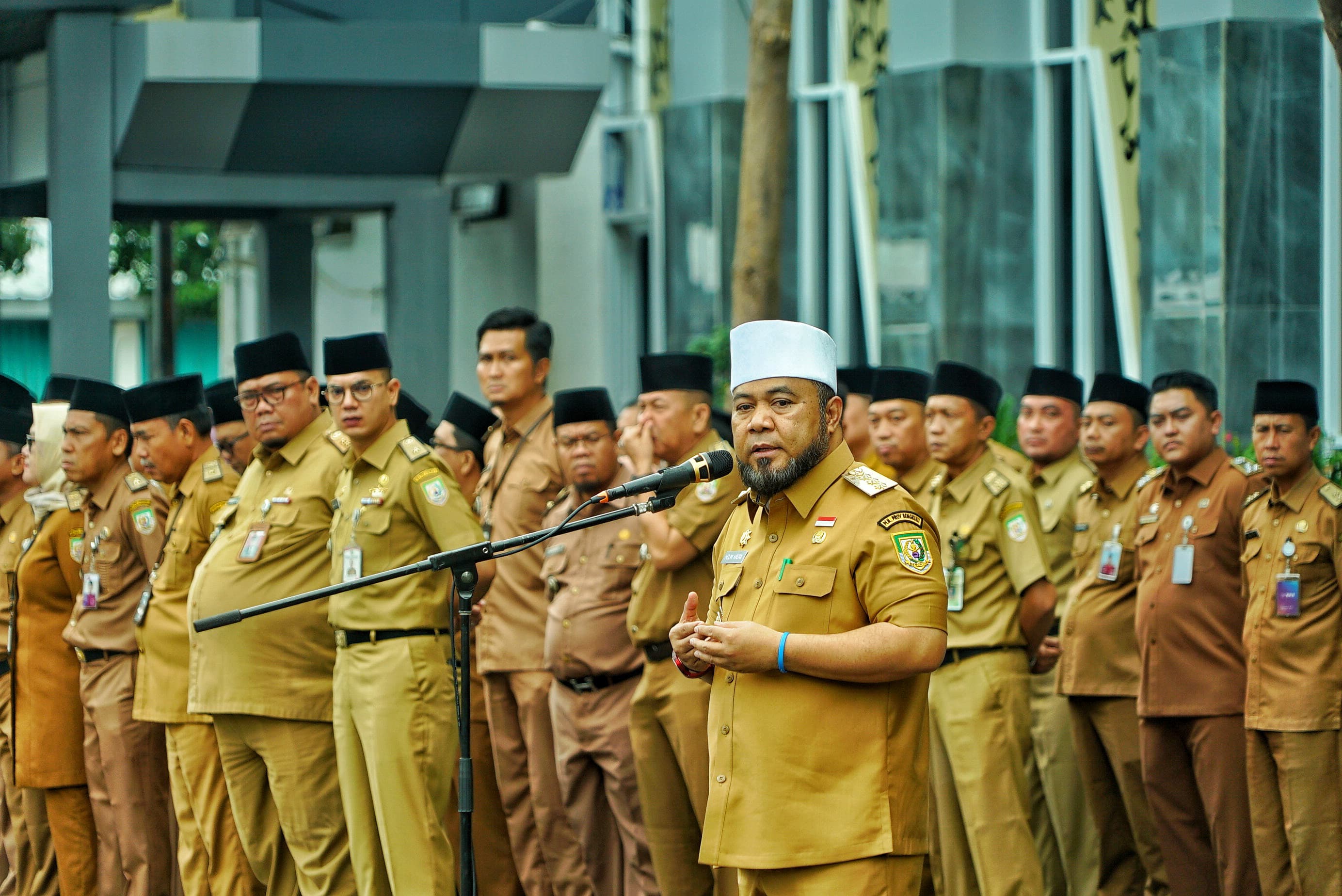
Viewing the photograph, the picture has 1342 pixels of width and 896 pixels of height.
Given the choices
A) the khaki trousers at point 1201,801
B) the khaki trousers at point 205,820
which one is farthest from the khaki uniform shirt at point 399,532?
the khaki trousers at point 1201,801

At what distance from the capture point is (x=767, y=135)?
32.7 feet

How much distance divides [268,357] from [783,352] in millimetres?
3281

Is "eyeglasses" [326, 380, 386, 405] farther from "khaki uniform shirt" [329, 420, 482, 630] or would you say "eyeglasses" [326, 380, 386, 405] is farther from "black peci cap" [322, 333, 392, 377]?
"khaki uniform shirt" [329, 420, 482, 630]

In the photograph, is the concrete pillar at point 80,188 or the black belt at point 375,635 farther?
the concrete pillar at point 80,188

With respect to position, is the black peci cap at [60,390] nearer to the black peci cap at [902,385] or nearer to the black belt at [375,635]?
the black belt at [375,635]

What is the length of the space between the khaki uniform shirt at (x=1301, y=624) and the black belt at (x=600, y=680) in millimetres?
2253

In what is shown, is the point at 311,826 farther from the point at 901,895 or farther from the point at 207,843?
the point at 901,895

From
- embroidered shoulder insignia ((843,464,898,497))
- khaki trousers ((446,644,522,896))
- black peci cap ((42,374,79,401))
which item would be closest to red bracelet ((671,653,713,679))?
embroidered shoulder insignia ((843,464,898,497))

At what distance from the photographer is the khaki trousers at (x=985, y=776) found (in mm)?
6348

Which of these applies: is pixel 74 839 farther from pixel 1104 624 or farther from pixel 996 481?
pixel 1104 624

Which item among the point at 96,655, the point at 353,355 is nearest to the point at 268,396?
the point at 353,355

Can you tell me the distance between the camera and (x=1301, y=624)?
5996 millimetres

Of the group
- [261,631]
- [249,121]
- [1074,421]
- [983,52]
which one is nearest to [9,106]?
[249,121]

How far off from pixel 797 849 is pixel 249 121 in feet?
34.2
